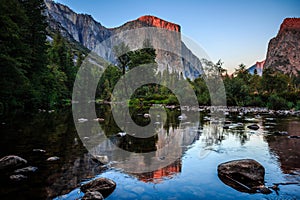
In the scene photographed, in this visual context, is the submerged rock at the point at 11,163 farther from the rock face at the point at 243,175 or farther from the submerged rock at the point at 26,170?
the rock face at the point at 243,175

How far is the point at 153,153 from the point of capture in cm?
862

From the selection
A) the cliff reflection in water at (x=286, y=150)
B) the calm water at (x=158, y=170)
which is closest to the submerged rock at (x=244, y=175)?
the calm water at (x=158, y=170)

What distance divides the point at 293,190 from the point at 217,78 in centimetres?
5062

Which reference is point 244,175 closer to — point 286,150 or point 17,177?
point 286,150

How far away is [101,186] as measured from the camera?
5090 millimetres

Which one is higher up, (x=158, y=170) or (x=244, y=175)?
(x=244, y=175)

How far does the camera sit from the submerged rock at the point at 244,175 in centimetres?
525

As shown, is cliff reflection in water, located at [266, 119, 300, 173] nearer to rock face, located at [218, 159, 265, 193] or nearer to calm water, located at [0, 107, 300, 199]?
calm water, located at [0, 107, 300, 199]

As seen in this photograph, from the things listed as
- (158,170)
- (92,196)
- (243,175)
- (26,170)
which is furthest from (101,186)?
(243,175)

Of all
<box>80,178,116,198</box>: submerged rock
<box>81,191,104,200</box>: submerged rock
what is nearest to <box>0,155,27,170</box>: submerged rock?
<box>80,178,116,198</box>: submerged rock

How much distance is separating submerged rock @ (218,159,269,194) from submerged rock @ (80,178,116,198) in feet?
9.17

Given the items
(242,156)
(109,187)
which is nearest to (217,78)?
(242,156)

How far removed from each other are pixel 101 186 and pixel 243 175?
11.5 feet

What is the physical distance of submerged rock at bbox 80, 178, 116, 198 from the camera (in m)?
→ 4.96
